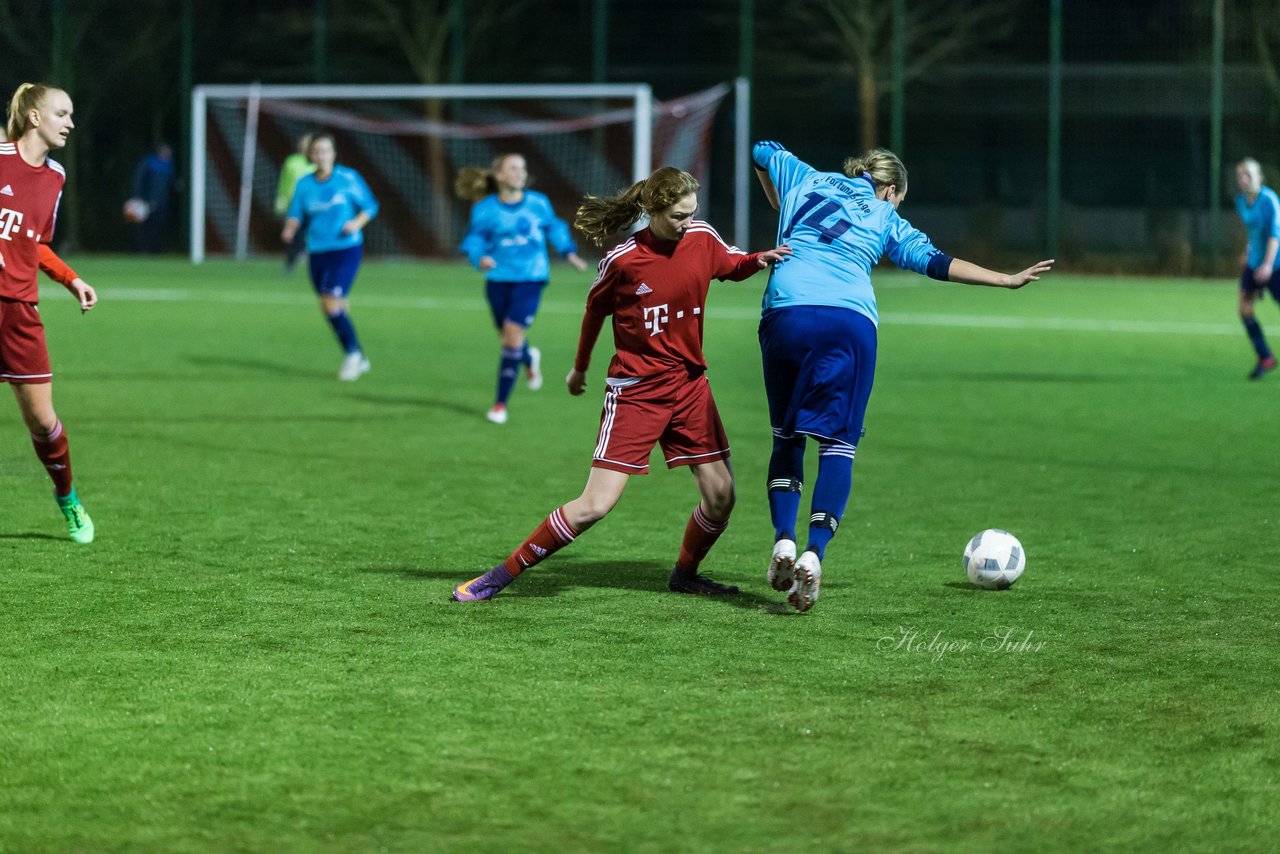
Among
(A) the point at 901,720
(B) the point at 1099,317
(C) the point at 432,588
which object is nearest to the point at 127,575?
(C) the point at 432,588

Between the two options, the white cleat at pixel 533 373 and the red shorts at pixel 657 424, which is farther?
the white cleat at pixel 533 373

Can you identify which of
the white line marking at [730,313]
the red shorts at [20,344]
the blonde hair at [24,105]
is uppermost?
the blonde hair at [24,105]

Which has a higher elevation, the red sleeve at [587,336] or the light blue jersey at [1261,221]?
the light blue jersey at [1261,221]

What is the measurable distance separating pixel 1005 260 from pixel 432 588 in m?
24.5

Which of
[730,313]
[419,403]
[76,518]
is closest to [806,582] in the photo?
[76,518]

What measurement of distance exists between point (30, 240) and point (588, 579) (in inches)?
105

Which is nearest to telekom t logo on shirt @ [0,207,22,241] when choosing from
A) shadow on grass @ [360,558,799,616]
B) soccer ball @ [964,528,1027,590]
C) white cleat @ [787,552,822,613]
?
shadow on grass @ [360,558,799,616]

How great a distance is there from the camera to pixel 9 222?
23.3ft

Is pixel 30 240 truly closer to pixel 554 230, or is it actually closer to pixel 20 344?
pixel 20 344

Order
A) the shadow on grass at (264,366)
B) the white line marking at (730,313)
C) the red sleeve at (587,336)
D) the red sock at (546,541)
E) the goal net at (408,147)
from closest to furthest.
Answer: the red sock at (546,541)
the red sleeve at (587,336)
the shadow on grass at (264,366)
the white line marking at (730,313)
the goal net at (408,147)

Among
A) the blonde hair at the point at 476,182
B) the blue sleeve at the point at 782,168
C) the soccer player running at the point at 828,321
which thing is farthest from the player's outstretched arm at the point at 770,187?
the blonde hair at the point at 476,182

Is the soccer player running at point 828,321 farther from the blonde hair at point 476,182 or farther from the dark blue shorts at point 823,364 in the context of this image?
the blonde hair at point 476,182

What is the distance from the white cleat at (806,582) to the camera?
6.12 meters

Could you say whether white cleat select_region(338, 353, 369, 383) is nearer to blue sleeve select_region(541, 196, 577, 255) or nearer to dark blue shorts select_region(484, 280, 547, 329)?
dark blue shorts select_region(484, 280, 547, 329)
